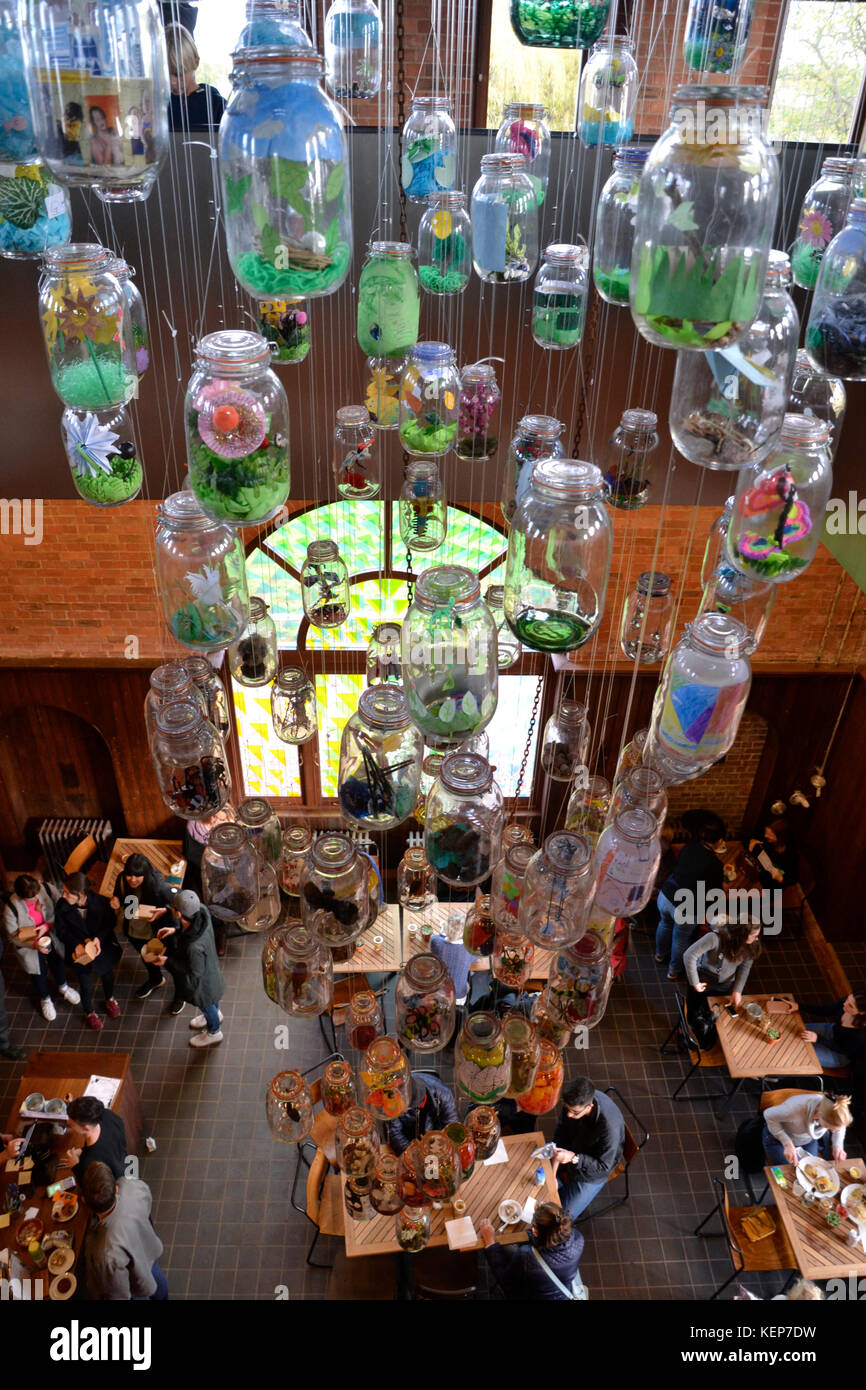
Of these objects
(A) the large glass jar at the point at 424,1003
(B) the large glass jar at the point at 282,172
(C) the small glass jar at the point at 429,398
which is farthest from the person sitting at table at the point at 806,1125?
(B) the large glass jar at the point at 282,172

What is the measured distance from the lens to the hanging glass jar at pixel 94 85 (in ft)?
5.92

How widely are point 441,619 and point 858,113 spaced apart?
3693mm

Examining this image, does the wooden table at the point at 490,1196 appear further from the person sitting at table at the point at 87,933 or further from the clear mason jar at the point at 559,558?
the clear mason jar at the point at 559,558

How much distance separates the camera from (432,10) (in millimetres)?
4492

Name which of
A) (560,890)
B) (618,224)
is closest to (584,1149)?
(560,890)

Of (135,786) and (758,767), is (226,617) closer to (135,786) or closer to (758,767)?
(135,786)

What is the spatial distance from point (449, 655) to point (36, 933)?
5188 millimetres

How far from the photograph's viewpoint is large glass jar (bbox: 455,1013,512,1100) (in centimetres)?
384

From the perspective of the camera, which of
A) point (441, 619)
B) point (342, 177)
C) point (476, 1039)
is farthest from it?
point (476, 1039)

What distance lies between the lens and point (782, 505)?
2635 millimetres

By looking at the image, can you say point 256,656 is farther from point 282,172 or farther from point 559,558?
point 282,172

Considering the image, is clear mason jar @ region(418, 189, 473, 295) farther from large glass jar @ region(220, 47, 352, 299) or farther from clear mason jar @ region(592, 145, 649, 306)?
large glass jar @ region(220, 47, 352, 299)

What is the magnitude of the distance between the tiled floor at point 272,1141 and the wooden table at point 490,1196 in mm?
631

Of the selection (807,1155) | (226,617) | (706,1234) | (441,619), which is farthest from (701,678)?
(706,1234)
